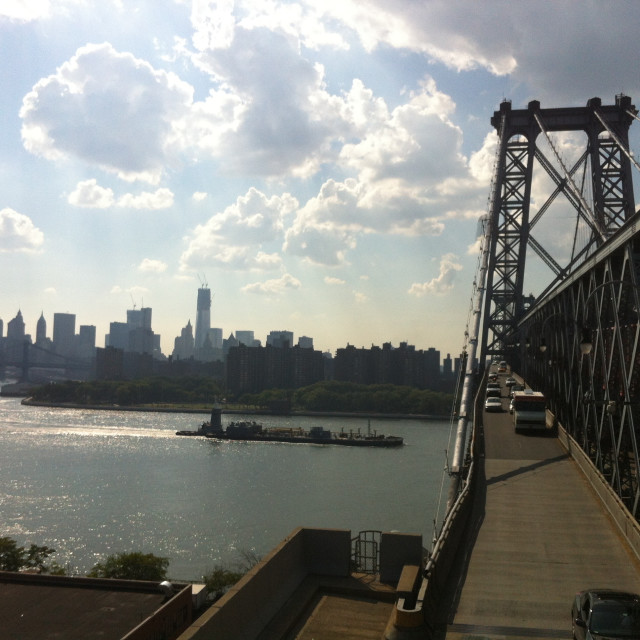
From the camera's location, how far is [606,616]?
248 inches

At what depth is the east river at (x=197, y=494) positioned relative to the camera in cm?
3069

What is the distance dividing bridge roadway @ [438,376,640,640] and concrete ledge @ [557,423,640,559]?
137mm

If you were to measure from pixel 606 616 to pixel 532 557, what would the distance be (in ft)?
10.4

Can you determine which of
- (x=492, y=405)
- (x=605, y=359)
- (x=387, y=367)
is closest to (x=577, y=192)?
(x=492, y=405)

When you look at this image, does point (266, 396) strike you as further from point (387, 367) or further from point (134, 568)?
point (134, 568)

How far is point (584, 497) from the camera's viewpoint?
43.5ft

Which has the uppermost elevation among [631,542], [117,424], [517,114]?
[517,114]

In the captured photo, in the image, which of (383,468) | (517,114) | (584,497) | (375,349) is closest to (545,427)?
(584,497)

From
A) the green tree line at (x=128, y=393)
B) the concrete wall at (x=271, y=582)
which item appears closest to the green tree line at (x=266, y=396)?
the green tree line at (x=128, y=393)

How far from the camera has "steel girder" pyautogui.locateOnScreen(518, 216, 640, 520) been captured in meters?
11.3

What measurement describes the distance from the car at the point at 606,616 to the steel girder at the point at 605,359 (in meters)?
3.80

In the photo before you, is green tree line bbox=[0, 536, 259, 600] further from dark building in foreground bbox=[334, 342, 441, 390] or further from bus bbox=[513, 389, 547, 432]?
dark building in foreground bbox=[334, 342, 441, 390]

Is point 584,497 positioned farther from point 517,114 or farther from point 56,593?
point 517,114

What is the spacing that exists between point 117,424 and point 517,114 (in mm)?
73076
